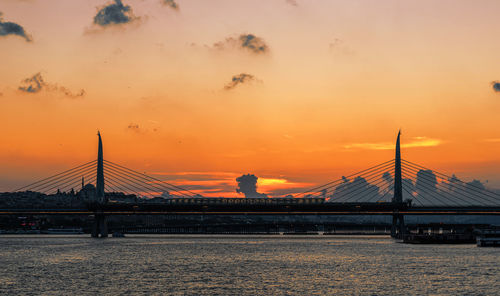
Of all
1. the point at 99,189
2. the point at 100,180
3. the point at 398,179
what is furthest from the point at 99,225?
the point at 398,179

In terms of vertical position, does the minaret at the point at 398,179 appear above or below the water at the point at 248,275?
above

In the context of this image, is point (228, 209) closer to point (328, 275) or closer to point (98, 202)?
point (98, 202)

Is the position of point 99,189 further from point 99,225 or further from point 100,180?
point 99,225

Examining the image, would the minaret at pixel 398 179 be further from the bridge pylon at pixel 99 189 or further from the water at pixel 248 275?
the bridge pylon at pixel 99 189

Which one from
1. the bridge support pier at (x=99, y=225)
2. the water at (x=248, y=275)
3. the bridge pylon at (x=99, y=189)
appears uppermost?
the bridge pylon at (x=99, y=189)

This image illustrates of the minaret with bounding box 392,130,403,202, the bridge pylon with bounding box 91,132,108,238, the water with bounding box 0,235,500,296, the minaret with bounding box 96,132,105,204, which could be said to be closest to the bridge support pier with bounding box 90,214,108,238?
the bridge pylon with bounding box 91,132,108,238

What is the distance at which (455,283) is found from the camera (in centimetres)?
7156

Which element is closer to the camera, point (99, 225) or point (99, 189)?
point (99, 189)

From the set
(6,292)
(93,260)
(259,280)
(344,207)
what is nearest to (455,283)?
(259,280)

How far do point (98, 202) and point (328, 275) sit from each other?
114 m

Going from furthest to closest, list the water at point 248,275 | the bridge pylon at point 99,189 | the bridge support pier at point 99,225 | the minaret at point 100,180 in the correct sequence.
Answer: the bridge support pier at point 99,225, the minaret at point 100,180, the bridge pylon at point 99,189, the water at point 248,275

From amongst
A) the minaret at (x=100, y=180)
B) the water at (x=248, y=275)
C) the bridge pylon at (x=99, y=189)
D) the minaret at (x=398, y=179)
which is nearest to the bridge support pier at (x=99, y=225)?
the bridge pylon at (x=99, y=189)

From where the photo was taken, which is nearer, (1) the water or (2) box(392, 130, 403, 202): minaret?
(1) the water

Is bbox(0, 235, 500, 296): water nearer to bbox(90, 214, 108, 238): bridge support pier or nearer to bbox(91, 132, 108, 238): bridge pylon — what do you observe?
bbox(91, 132, 108, 238): bridge pylon
